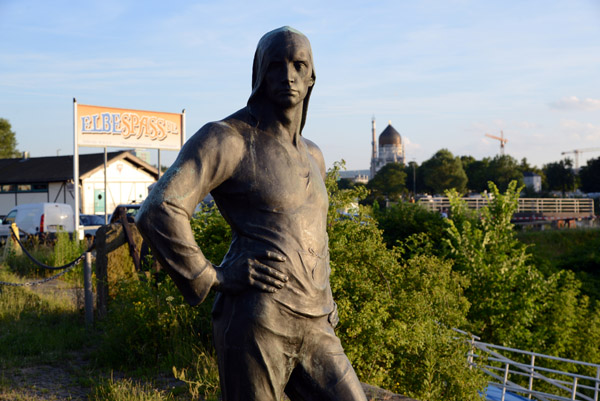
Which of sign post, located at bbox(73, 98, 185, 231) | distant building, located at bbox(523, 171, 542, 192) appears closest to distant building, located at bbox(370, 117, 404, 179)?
distant building, located at bbox(523, 171, 542, 192)

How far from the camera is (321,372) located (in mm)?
2484

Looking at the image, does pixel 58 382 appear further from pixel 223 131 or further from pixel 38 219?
pixel 38 219

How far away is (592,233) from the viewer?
2708 centimetres

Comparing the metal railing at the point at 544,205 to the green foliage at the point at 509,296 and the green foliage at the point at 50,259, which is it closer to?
the green foliage at the point at 509,296

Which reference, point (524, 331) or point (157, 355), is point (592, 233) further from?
point (157, 355)

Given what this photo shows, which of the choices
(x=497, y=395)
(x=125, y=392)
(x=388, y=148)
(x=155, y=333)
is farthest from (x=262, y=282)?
(x=388, y=148)

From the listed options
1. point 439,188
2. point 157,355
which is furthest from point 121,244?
point 439,188

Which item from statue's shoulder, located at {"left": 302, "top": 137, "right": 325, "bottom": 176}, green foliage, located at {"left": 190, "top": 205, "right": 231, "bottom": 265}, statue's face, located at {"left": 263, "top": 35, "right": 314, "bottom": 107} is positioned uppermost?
statue's face, located at {"left": 263, "top": 35, "right": 314, "bottom": 107}

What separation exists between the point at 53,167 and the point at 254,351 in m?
43.3

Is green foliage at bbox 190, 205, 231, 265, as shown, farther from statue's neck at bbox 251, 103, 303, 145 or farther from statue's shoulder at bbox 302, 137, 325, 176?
statue's neck at bbox 251, 103, 303, 145

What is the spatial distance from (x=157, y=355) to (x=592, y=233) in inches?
978

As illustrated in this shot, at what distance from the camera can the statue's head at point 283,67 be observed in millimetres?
2508

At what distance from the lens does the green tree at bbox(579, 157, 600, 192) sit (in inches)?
2613

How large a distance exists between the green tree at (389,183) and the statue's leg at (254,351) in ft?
229
